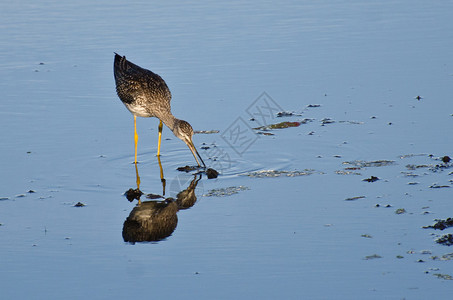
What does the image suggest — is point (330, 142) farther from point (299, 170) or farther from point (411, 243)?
point (411, 243)

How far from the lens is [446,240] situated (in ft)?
22.5

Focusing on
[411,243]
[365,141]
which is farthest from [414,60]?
[411,243]

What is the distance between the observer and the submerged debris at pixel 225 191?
28.0 feet

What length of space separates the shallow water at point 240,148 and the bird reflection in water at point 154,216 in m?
0.10

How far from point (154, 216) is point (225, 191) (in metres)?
0.91

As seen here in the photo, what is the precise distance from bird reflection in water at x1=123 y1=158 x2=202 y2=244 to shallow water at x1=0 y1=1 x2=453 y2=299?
4.1 inches

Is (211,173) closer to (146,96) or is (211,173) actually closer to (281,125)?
(146,96)

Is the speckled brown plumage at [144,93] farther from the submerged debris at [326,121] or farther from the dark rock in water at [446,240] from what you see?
the dark rock in water at [446,240]

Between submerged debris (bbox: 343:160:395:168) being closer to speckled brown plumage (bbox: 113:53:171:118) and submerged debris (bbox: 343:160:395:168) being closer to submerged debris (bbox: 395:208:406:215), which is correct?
submerged debris (bbox: 395:208:406:215)

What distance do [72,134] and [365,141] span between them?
386 centimetres

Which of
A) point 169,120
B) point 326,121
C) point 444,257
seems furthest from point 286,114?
point 444,257

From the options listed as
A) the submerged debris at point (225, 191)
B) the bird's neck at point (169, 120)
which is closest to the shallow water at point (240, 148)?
the submerged debris at point (225, 191)

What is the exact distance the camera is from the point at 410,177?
8609 millimetres

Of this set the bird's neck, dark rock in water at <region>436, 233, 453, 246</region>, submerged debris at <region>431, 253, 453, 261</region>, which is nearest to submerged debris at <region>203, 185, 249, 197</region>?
the bird's neck
